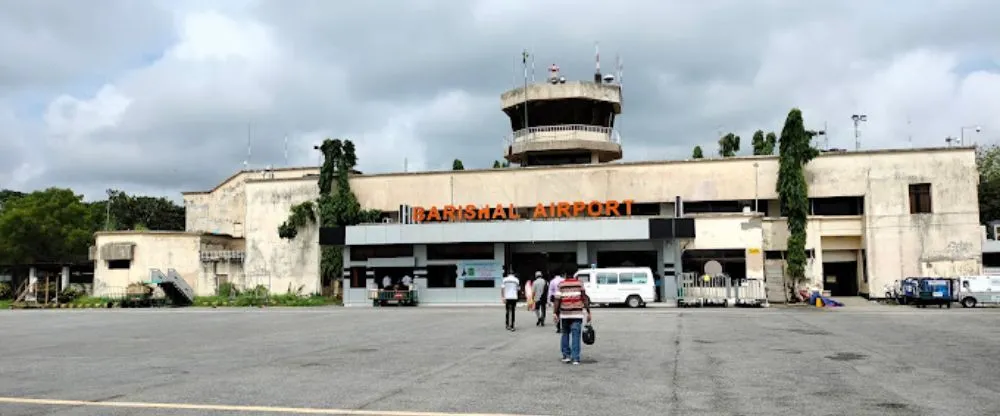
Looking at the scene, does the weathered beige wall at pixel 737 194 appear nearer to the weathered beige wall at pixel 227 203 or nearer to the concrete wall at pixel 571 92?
the concrete wall at pixel 571 92

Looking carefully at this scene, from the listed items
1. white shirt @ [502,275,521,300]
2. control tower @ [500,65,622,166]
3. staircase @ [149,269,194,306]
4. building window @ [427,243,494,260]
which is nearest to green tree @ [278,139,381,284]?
building window @ [427,243,494,260]

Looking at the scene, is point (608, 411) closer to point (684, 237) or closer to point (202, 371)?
point (202, 371)

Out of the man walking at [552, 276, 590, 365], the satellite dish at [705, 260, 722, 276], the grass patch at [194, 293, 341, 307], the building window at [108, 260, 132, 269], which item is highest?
the building window at [108, 260, 132, 269]

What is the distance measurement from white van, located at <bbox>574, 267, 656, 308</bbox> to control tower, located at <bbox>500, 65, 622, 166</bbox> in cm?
1463

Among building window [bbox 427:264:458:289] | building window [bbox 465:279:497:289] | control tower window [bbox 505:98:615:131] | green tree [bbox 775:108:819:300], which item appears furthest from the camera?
control tower window [bbox 505:98:615:131]

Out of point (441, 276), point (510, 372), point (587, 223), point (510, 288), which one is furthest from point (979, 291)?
point (510, 372)

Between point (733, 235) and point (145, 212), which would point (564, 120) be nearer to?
point (733, 235)

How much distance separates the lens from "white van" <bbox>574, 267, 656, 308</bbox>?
36.0 metres

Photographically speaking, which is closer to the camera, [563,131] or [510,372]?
[510,372]

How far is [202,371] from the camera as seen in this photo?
1299cm

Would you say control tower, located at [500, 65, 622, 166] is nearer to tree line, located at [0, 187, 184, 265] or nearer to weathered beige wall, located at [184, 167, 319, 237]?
weathered beige wall, located at [184, 167, 319, 237]

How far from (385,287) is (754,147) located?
28.4 metres

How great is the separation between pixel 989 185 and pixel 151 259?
2753 inches

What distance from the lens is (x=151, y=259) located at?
50938 mm
